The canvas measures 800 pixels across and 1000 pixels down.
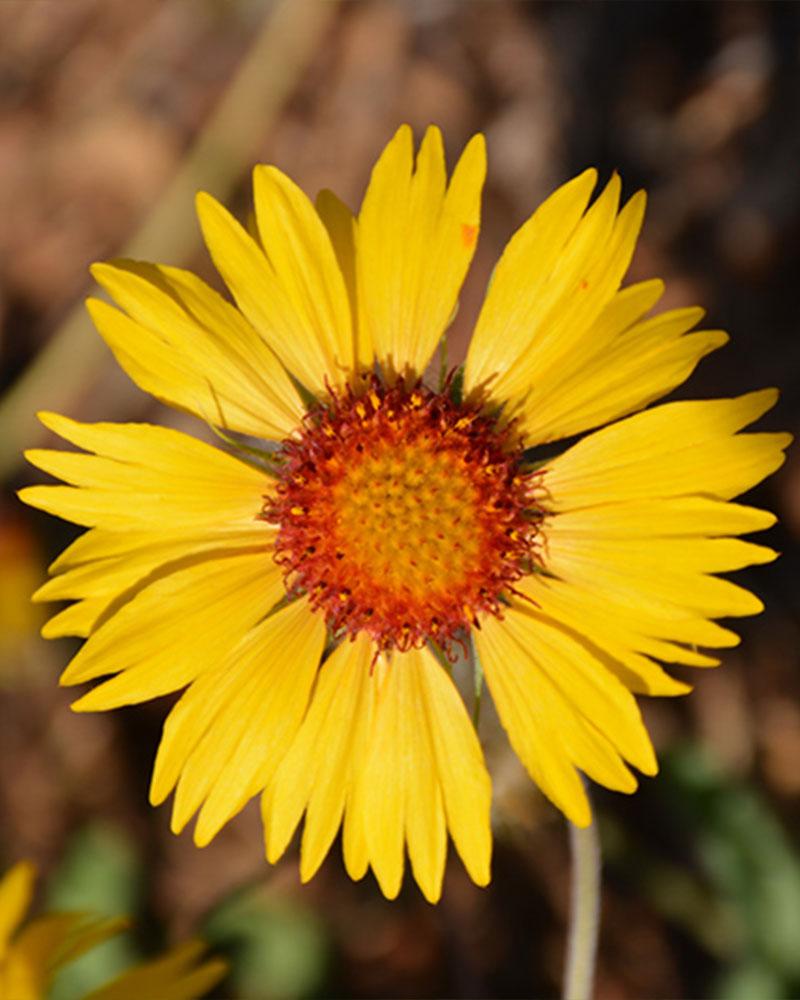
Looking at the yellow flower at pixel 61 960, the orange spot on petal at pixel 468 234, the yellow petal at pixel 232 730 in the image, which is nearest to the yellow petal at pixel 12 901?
the yellow flower at pixel 61 960

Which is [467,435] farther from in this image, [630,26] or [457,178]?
[630,26]

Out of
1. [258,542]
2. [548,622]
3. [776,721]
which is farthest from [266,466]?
[776,721]

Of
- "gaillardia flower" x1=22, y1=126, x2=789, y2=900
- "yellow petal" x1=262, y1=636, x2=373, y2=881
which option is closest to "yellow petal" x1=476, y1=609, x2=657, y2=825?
"gaillardia flower" x1=22, y1=126, x2=789, y2=900

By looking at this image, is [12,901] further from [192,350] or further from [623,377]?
[623,377]

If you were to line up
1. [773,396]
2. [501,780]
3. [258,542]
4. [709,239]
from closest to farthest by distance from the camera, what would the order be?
[773,396] → [258,542] → [501,780] → [709,239]

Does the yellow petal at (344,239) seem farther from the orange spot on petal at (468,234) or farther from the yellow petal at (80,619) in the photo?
the yellow petal at (80,619)

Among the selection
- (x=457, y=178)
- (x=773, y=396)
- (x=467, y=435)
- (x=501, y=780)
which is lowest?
(x=501, y=780)
